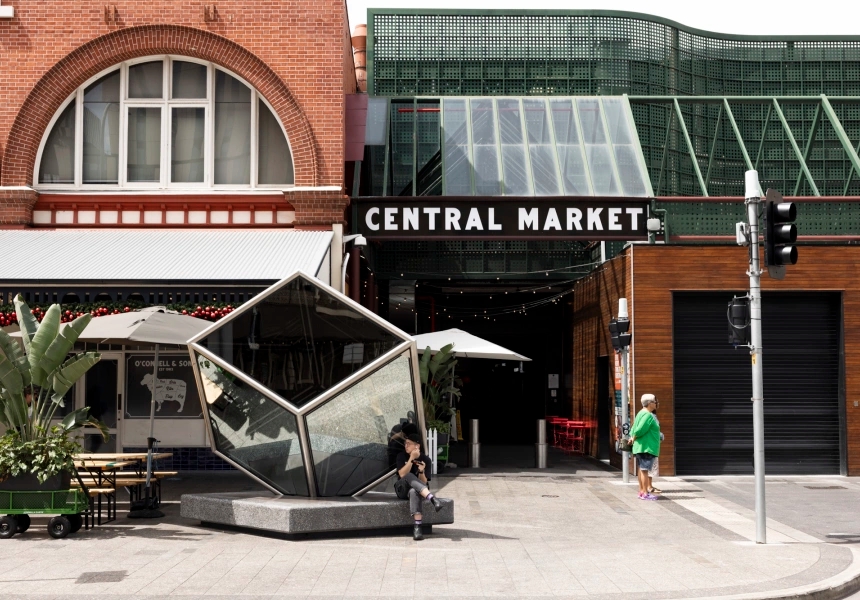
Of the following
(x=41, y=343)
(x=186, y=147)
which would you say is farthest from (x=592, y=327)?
(x=41, y=343)

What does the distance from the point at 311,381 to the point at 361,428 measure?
82 centimetres

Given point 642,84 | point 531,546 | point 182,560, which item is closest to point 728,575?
point 531,546

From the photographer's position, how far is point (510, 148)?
2355 centimetres

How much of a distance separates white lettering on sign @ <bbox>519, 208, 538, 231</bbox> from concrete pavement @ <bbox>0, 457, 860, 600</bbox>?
241 inches

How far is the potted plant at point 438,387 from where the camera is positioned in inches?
847

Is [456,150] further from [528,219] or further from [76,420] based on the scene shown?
[76,420]

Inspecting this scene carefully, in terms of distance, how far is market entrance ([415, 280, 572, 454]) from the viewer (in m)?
31.2

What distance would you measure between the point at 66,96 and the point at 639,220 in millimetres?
11078

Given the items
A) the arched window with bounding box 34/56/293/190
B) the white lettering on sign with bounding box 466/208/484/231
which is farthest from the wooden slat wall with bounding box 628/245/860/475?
the arched window with bounding box 34/56/293/190

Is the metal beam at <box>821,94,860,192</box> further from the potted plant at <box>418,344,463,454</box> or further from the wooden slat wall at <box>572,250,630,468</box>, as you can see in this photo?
the potted plant at <box>418,344,463,454</box>

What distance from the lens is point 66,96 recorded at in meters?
20.3

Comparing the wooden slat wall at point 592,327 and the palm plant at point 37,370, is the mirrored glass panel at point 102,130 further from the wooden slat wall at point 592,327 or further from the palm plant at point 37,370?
the wooden slat wall at point 592,327

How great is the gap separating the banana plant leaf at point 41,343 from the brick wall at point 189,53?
303 inches

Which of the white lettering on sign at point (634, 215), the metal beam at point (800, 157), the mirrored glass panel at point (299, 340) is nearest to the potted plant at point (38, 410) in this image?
the mirrored glass panel at point (299, 340)
